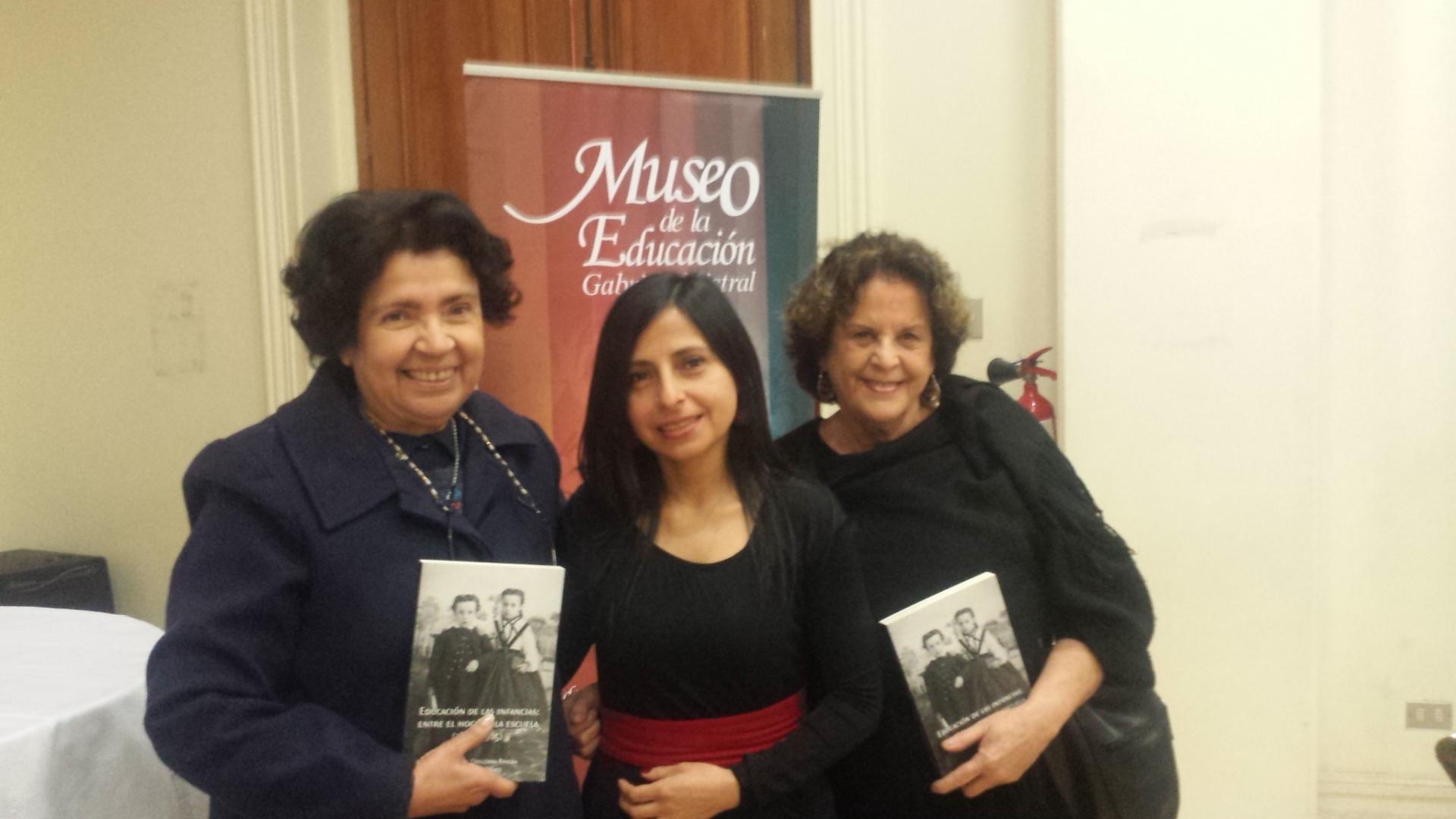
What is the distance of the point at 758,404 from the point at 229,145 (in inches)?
98.5

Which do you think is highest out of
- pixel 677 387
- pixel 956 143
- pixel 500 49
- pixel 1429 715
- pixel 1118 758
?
pixel 500 49

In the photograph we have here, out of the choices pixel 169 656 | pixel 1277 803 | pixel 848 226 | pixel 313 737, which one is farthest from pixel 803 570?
pixel 1277 803

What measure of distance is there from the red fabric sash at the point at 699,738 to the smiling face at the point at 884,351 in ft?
1.50

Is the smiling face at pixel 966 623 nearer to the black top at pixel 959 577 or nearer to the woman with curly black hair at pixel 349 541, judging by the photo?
the black top at pixel 959 577

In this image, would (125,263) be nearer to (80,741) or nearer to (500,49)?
(500,49)

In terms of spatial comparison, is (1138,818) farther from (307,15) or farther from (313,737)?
(307,15)

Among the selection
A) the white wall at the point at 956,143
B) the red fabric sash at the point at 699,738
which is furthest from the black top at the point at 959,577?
the white wall at the point at 956,143

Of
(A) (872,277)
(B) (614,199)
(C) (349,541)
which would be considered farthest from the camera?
(B) (614,199)

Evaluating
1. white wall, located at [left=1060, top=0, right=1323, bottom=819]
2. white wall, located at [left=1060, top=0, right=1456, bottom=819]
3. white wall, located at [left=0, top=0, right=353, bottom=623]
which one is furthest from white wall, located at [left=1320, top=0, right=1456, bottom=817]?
Result: white wall, located at [left=0, top=0, right=353, bottom=623]

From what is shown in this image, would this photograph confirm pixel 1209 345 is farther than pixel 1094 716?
Yes

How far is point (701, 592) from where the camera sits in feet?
4.00

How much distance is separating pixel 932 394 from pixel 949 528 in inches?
9.1

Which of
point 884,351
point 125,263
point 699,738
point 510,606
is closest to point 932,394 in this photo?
point 884,351

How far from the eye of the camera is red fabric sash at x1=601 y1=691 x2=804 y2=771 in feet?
3.98
